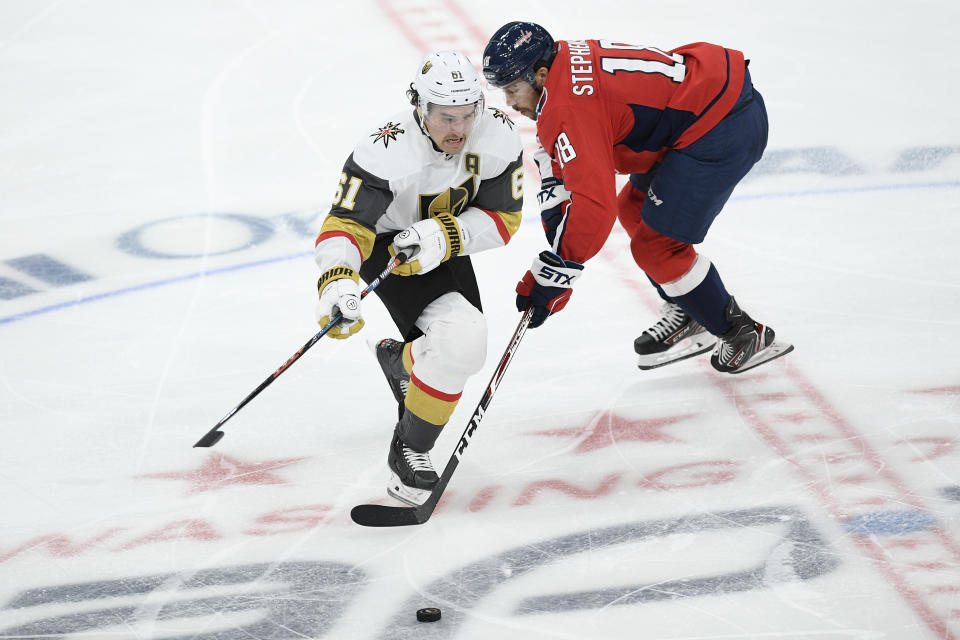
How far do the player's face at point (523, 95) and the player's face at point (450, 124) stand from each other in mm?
241

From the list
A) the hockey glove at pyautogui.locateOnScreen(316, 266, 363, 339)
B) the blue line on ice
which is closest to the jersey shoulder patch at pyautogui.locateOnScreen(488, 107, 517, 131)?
the hockey glove at pyautogui.locateOnScreen(316, 266, 363, 339)

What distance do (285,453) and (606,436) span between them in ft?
3.01

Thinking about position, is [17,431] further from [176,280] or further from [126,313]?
[176,280]

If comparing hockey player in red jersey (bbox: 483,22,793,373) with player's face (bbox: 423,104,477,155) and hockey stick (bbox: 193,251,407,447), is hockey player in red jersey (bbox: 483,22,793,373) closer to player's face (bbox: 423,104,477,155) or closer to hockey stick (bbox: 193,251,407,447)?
player's face (bbox: 423,104,477,155)

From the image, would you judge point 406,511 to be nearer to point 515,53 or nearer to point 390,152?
point 390,152

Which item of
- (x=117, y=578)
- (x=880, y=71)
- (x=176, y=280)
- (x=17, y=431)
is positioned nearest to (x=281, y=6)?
(x=176, y=280)

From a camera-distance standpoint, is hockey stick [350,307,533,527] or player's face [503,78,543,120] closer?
hockey stick [350,307,533,527]

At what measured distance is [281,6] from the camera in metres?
6.21

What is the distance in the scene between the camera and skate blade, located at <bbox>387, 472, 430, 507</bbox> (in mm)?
2773

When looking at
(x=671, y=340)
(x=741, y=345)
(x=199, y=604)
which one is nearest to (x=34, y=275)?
(x=199, y=604)

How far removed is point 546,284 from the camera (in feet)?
9.48

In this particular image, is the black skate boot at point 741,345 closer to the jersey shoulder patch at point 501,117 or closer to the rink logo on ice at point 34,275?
the jersey shoulder patch at point 501,117

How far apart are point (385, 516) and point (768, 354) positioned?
4.47 feet

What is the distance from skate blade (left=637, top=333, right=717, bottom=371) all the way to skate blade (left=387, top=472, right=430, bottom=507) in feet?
3.21
